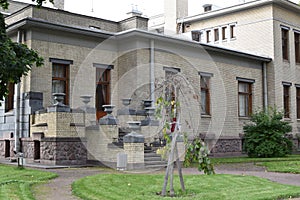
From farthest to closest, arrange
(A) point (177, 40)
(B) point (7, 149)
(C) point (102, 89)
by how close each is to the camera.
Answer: (A) point (177, 40)
(C) point (102, 89)
(B) point (7, 149)

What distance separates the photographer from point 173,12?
3212 cm

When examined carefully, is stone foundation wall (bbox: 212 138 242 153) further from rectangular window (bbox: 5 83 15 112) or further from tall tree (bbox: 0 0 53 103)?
tall tree (bbox: 0 0 53 103)

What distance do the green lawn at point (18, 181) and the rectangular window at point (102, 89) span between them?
6.29m

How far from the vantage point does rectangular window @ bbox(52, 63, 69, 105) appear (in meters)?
18.8

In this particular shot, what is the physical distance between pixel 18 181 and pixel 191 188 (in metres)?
4.45

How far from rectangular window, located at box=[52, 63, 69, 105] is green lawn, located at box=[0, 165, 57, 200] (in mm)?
5022

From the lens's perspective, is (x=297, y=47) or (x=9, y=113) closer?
(x=9, y=113)

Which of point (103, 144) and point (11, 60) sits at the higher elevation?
point (11, 60)

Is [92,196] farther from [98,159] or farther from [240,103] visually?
[240,103]

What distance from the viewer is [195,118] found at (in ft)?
69.8

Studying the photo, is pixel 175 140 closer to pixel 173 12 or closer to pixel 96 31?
pixel 96 31

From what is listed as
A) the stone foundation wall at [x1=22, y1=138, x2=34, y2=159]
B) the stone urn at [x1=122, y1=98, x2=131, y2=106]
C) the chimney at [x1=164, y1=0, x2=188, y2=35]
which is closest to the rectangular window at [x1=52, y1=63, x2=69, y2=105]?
the stone foundation wall at [x1=22, y1=138, x2=34, y2=159]

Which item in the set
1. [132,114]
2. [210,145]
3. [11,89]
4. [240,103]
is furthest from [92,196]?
[240,103]

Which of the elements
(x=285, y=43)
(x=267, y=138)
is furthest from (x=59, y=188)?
(x=285, y=43)
